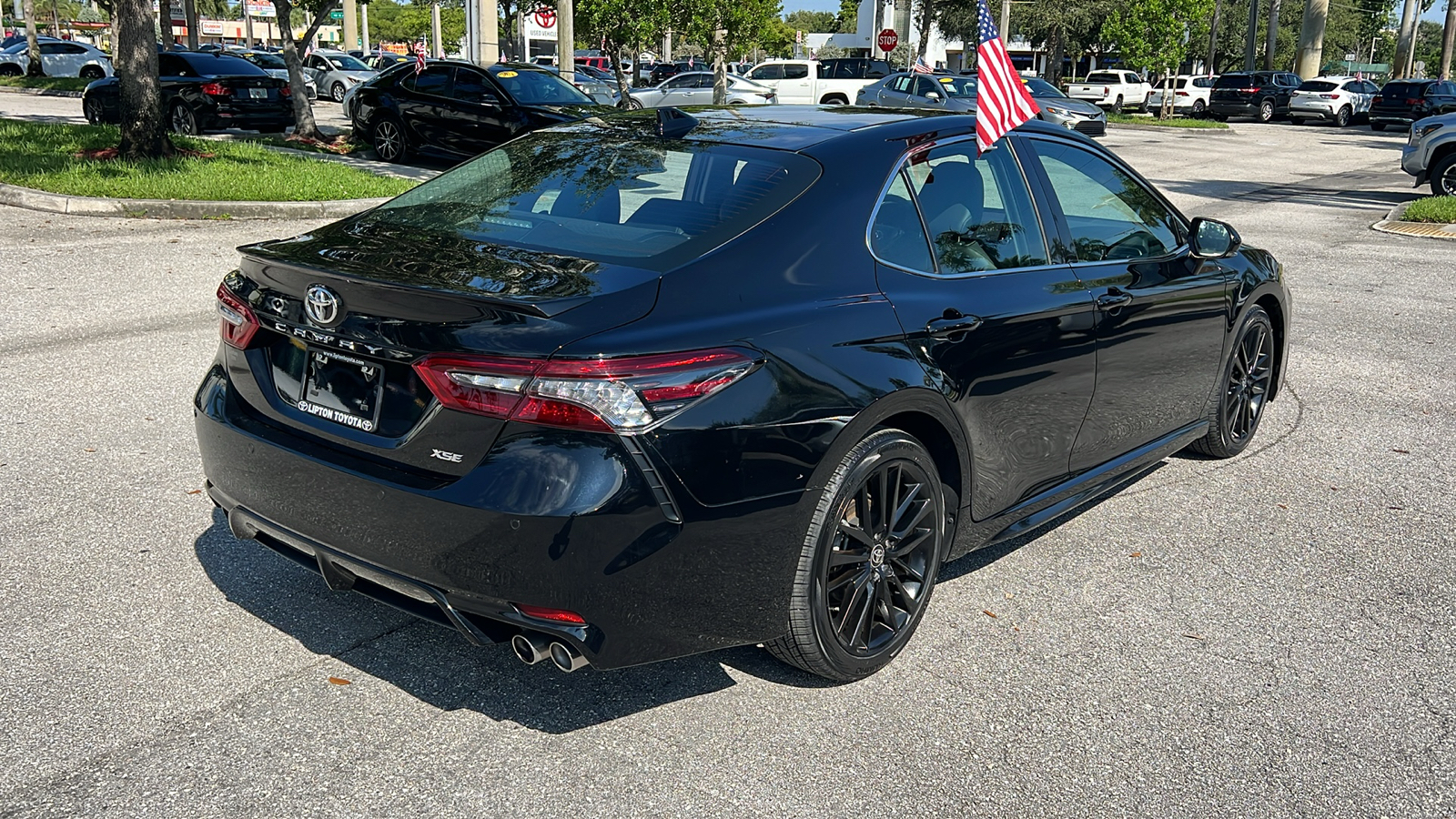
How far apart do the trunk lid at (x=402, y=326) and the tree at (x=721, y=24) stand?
1062 inches

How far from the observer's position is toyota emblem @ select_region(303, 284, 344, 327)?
3.17m

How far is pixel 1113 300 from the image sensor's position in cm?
445

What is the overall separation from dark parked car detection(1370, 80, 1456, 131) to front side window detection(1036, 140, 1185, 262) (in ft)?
133

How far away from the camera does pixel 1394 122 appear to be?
42719 millimetres

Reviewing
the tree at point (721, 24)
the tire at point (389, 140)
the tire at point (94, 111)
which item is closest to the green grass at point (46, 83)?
the tire at point (94, 111)

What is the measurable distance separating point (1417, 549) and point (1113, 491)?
120 centimetres

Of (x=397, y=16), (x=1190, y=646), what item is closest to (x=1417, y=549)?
(x=1190, y=646)

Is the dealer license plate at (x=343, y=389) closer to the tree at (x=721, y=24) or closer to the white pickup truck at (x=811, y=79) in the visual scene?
the tree at (x=721, y=24)

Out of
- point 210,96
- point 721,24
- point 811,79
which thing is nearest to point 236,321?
point 210,96

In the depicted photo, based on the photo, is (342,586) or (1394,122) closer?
(342,586)

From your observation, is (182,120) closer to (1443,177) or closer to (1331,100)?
(1443,177)

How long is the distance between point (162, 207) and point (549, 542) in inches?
415

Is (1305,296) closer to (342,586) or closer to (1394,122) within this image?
(342,586)

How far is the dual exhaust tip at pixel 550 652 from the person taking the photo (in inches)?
118
